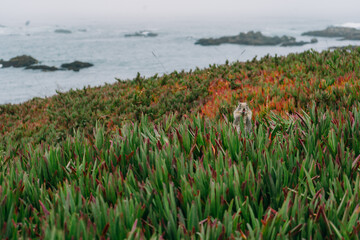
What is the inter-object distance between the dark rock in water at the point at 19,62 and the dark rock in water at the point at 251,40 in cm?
2173

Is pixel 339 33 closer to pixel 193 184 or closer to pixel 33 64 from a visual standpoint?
pixel 33 64

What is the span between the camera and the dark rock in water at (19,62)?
30.9 meters

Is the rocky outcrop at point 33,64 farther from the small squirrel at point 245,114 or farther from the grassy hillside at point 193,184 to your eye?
the small squirrel at point 245,114

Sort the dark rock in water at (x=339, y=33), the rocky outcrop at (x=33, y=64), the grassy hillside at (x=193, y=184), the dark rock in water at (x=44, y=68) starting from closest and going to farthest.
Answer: the grassy hillside at (x=193, y=184)
the dark rock in water at (x=44, y=68)
the rocky outcrop at (x=33, y=64)
the dark rock in water at (x=339, y=33)

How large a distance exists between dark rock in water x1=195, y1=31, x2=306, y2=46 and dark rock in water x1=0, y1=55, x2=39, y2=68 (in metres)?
21.7

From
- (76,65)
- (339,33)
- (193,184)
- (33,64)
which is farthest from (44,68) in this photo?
(339,33)

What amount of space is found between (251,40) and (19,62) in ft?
98.2

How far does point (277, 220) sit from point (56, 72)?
92.2 feet

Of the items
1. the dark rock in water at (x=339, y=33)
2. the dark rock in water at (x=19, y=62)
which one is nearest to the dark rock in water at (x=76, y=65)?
the dark rock in water at (x=19, y=62)

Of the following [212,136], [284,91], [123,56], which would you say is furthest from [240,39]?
[212,136]

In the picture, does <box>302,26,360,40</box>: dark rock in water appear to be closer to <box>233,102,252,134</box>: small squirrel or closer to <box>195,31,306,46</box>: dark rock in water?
<box>195,31,306,46</box>: dark rock in water

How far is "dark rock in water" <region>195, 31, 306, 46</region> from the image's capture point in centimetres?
4672

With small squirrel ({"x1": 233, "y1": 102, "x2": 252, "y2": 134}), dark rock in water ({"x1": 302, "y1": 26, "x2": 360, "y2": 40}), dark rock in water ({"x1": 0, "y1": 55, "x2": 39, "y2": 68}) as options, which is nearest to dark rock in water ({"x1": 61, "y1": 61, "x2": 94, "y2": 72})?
dark rock in water ({"x1": 0, "y1": 55, "x2": 39, "y2": 68})

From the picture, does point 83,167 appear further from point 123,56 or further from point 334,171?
point 123,56
